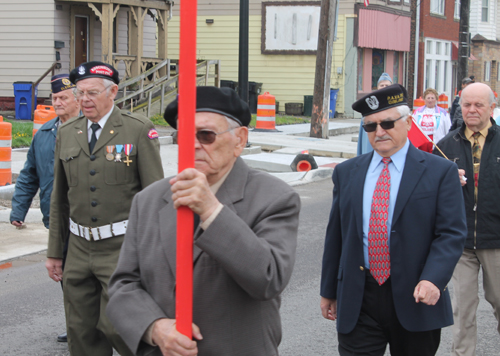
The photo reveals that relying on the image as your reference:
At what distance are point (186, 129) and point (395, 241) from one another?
6.04 feet

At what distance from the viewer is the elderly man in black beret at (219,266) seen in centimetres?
229

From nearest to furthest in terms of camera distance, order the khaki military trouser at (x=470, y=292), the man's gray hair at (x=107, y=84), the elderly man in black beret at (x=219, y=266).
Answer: the elderly man in black beret at (x=219, y=266) → the man's gray hair at (x=107, y=84) → the khaki military trouser at (x=470, y=292)

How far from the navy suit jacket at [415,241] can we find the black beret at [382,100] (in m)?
0.28

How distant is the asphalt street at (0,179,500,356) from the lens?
5219 mm

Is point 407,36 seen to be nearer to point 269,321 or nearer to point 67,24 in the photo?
point 67,24

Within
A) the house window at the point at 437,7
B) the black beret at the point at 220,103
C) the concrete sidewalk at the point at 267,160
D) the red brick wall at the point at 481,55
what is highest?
the house window at the point at 437,7

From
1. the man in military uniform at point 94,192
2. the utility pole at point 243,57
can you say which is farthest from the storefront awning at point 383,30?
the man in military uniform at point 94,192

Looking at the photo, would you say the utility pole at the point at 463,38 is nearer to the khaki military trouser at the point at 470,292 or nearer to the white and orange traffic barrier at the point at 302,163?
the white and orange traffic barrier at the point at 302,163

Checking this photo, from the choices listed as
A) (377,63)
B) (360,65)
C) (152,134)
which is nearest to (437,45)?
(377,63)

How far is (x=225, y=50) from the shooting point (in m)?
30.5

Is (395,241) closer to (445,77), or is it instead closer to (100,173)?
(100,173)

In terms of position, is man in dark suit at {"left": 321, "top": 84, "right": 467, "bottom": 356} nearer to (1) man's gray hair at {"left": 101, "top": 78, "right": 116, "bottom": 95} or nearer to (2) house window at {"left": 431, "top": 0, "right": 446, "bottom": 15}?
(1) man's gray hair at {"left": 101, "top": 78, "right": 116, "bottom": 95}

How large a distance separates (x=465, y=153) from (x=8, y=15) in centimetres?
2132

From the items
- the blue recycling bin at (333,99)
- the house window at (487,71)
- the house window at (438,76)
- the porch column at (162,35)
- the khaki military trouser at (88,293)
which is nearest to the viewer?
the khaki military trouser at (88,293)
